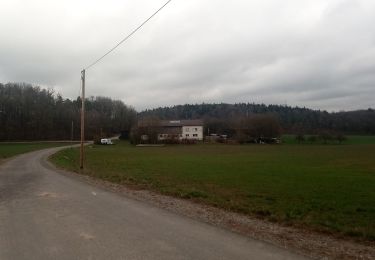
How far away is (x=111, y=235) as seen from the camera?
8.61 metres

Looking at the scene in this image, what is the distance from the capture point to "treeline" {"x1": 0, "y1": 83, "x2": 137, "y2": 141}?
447 ft

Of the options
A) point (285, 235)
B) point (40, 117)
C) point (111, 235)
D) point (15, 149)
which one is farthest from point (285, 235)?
point (40, 117)

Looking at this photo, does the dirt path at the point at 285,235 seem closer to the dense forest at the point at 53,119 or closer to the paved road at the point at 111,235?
the paved road at the point at 111,235

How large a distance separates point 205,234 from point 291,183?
560 inches

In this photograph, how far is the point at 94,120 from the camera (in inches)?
6388

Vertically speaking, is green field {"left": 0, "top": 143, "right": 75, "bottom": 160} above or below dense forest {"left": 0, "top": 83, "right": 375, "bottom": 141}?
below

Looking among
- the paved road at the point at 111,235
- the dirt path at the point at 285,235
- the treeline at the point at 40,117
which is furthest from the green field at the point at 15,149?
the dirt path at the point at 285,235

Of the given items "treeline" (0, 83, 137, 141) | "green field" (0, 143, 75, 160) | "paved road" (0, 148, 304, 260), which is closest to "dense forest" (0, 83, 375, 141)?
"treeline" (0, 83, 137, 141)

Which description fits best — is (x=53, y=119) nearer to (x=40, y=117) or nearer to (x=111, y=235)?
(x=40, y=117)

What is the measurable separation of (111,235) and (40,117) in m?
144

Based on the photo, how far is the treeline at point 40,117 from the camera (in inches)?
5359

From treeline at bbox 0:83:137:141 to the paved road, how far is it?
124m

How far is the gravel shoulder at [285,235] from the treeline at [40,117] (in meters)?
125

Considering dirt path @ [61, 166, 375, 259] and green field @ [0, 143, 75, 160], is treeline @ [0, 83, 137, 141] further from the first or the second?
dirt path @ [61, 166, 375, 259]
